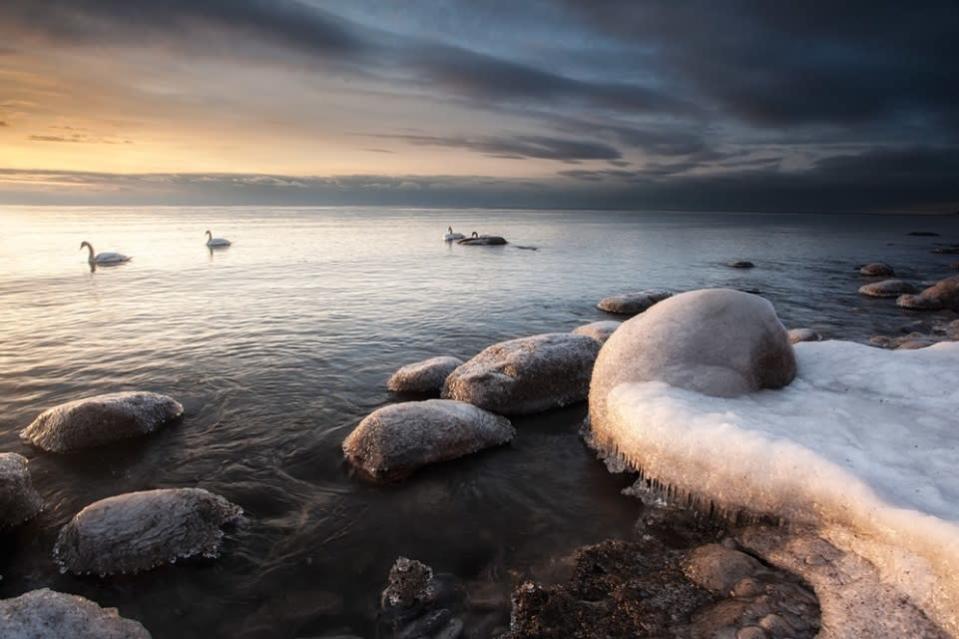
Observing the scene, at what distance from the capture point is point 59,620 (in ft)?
15.1

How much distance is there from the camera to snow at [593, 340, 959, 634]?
16.1 ft

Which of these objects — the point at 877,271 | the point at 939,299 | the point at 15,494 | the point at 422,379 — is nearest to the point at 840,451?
the point at 422,379

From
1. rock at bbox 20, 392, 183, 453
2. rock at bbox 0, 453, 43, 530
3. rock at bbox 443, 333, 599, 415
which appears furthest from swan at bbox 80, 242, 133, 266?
rock at bbox 443, 333, 599, 415

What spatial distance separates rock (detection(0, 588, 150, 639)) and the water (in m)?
0.67

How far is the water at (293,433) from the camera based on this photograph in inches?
241

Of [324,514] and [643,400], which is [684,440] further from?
[324,514]

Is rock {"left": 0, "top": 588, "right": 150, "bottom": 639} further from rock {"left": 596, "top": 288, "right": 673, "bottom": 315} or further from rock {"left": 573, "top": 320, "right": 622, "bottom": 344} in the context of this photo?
rock {"left": 596, "top": 288, "right": 673, "bottom": 315}

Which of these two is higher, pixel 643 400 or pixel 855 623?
pixel 643 400

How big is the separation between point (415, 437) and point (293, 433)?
281 centimetres

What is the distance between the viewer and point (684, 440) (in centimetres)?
685

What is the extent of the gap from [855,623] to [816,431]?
2737mm

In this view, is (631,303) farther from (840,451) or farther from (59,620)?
(59,620)

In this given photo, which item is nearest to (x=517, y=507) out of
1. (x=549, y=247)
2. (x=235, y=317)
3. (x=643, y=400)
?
(x=643, y=400)

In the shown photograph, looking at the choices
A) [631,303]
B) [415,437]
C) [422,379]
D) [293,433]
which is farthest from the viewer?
[631,303]
